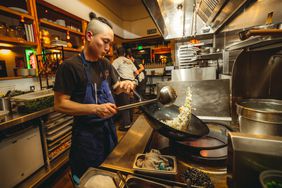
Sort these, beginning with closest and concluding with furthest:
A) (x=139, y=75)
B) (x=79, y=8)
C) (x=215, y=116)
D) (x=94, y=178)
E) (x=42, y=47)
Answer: (x=94, y=178) < (x=215, y=116) < (x=42, y=47) < (x=79, y=8) < (x=139, y=75)

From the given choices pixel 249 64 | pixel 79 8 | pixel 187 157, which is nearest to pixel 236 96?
pixel 249 64

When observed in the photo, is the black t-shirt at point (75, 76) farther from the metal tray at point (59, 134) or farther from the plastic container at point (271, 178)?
the metal tray at point (59, 134)

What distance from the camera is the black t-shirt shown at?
107 cm

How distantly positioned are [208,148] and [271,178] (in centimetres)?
34

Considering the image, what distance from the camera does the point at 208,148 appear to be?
2.48ft

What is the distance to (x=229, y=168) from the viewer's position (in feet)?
1.71

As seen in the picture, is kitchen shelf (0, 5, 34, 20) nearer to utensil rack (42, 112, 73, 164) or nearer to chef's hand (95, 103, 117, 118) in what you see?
utensil rack (42, 112, 73, 164)

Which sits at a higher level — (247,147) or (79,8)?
(79,8)

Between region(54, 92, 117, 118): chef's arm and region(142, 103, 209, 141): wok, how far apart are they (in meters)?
0.23

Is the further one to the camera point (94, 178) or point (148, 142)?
point (148, 142)

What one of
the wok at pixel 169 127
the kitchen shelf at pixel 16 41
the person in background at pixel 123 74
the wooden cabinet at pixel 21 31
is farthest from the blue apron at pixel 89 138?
the person in background at pixel 123 74

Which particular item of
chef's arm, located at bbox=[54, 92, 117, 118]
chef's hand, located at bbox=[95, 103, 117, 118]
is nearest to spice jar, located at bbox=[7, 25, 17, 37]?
chef's arm, located at bbox=[54, 92, 117, 118]

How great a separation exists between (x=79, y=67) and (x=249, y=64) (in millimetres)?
1388

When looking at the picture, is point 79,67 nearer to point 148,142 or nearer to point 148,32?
point 148,142
